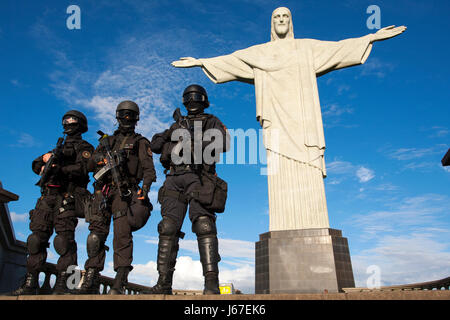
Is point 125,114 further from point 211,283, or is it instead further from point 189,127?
point 211,283

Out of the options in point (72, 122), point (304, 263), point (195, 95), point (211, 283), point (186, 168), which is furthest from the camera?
point (304, 263)

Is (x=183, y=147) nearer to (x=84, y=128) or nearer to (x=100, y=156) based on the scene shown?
(x=100, y=156)

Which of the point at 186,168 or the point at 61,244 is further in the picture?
the point at 61,244

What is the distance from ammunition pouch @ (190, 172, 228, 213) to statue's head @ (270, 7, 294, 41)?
525 cm

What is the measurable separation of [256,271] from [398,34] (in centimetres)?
602

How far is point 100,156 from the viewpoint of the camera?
4.28m

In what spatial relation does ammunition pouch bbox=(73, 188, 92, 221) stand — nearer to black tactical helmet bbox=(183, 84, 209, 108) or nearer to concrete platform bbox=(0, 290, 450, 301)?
concrete platform bbox=(0, 290, 450, 301)

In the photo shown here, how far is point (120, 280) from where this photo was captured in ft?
12.2

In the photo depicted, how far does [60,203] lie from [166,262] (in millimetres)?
2160

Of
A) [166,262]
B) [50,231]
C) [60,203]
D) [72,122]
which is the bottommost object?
[166,262]

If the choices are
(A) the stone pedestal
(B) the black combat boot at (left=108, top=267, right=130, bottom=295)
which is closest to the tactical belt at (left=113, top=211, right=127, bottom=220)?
(B) the black combat boot at (left=108, top=267, right=130, bottom=295)

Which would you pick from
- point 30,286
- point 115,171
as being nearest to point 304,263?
point 115,171

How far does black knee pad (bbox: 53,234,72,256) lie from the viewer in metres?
4.32

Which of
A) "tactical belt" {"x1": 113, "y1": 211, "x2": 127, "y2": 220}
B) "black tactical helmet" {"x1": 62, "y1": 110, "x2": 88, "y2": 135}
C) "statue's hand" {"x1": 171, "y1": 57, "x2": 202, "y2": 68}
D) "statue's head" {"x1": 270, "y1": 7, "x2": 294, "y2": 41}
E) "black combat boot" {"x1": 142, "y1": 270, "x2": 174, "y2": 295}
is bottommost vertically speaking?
"black combat boot" {"x1": 142, "y1": 270, "x2": 174, "y2": 295}
